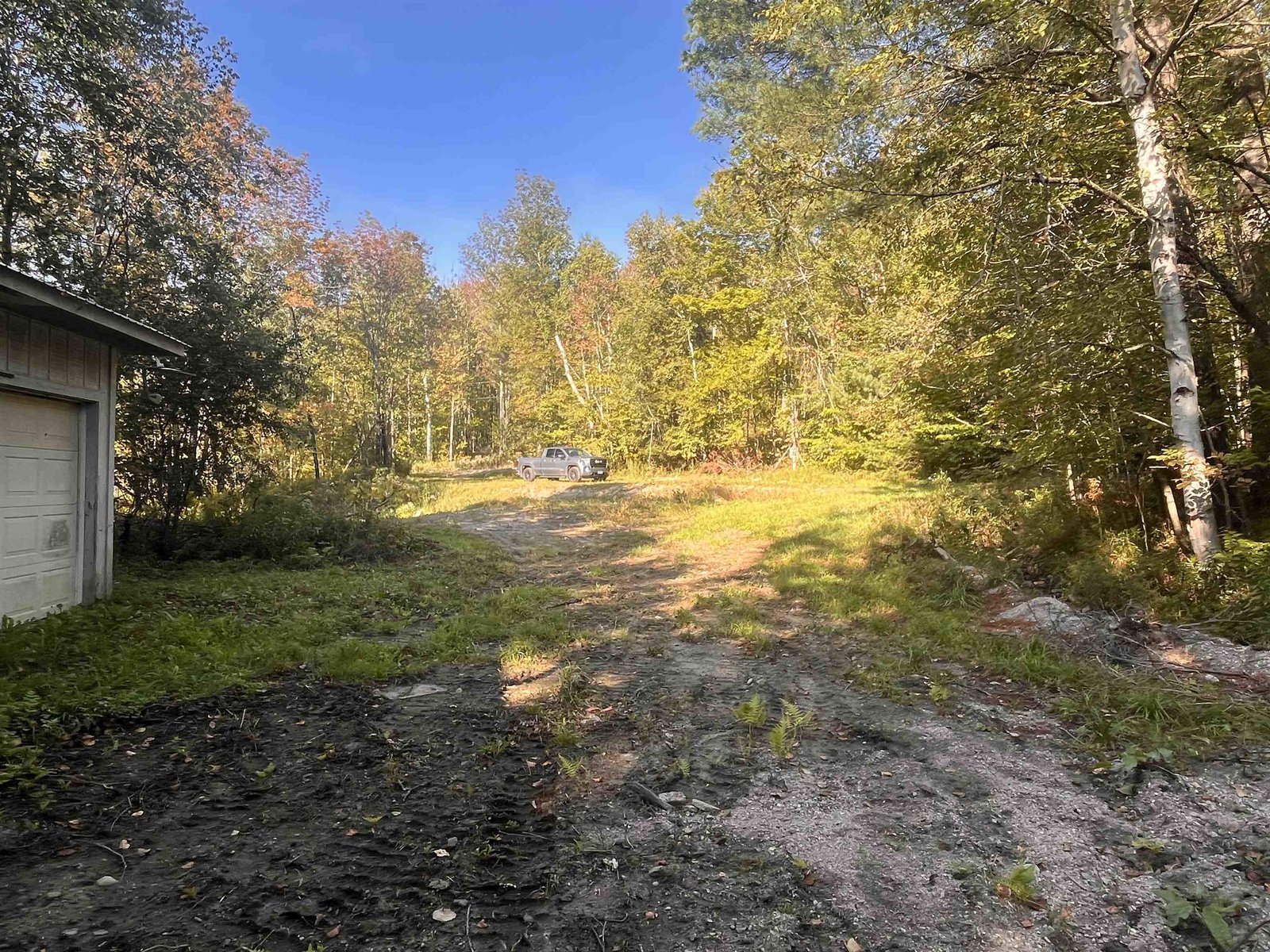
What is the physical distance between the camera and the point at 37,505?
5977 mm

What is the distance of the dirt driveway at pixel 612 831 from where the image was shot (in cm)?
249

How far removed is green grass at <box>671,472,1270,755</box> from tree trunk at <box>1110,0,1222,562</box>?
6.86ft

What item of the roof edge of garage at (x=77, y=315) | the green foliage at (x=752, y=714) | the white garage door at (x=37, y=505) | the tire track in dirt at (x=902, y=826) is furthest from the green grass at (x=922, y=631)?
the roof edge of garage at (x=77, y=315)

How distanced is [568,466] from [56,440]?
20412mm

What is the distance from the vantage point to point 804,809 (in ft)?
11.0

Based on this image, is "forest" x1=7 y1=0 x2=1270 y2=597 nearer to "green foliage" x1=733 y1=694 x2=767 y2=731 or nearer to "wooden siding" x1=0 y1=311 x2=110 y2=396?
A: "wooden siding" x1=0 y1=311 x2=110 y2=396

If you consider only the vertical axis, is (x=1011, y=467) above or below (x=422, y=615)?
above

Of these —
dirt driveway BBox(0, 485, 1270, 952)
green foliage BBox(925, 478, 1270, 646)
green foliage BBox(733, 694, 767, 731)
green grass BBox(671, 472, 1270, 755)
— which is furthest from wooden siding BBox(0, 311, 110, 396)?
green foliage BBox(925, 478, 1270, 646)

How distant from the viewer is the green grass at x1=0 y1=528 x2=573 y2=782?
4.48 m

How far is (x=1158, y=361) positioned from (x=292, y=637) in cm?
927

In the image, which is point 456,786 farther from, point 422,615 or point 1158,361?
point 1158,361

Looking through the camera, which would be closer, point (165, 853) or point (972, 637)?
point (165, 853)

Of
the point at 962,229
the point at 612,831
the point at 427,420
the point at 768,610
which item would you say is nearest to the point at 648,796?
the point at 612,831

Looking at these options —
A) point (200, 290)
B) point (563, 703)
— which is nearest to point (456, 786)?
point (563, 703)
